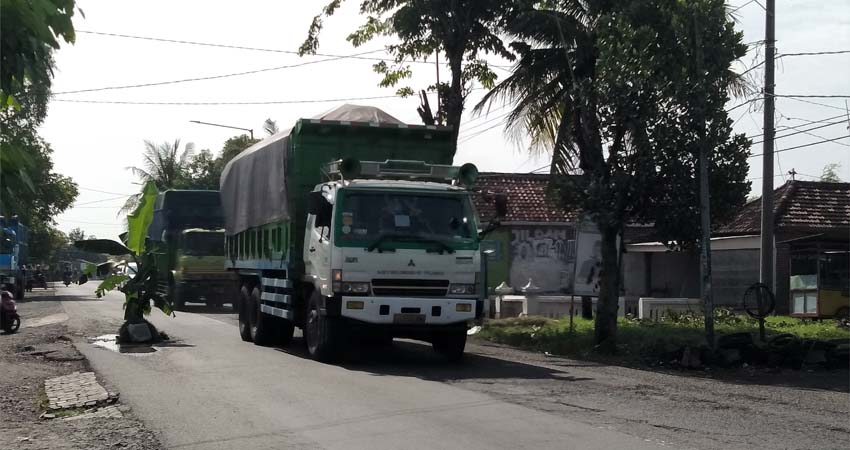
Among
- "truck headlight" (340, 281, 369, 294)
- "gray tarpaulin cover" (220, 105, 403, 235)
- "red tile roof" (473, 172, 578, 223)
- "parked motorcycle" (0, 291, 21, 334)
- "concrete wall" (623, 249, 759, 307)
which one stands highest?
"red tile roof" (473, 172, 578, 223)

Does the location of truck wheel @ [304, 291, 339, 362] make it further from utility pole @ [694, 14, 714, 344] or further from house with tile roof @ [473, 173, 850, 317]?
house with tile roof @ [473, 173, 850, 317]

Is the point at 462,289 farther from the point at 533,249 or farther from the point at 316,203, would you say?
the point at 533,249

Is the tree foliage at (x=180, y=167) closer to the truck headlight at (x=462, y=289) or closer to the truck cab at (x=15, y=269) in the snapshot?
the truck cab at (x=15, y=269)

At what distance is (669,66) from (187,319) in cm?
1499

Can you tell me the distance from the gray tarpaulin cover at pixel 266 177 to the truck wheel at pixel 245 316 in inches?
53.1

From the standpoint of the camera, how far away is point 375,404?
10391 mm

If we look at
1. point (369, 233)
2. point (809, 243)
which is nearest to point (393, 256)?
point (369, 233)

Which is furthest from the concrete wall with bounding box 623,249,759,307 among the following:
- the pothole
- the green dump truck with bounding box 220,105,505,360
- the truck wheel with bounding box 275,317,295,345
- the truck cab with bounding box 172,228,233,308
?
the pothole

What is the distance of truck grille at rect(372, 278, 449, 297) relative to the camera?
13.8 metres

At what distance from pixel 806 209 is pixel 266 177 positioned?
71.2 ft

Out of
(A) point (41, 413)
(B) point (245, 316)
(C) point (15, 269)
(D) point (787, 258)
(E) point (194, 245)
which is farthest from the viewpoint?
(C) point (15, 269)

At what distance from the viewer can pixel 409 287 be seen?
13.9m

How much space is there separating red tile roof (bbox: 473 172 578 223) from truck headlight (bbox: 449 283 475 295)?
70.9 ft

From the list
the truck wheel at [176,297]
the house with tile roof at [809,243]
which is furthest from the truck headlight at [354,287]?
the truck wheel at [176,297]
